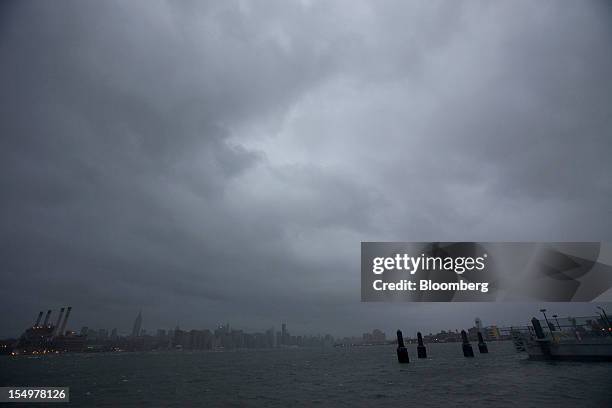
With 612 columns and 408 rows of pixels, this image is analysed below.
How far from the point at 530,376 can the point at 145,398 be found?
1813 inches

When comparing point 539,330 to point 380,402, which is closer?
point 380,402

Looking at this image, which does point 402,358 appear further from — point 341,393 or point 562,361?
point 341,393

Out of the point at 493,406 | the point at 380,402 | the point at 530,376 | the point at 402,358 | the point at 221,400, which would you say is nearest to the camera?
the point at 493,406

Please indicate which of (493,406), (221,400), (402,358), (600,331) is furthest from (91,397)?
(600,331)

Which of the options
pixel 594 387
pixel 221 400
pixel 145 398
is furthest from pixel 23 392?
pixel 594 387

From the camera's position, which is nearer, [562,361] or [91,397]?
[91,397]

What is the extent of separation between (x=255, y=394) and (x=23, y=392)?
27007mm

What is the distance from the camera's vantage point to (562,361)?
52875mm

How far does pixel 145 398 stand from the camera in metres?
34.9

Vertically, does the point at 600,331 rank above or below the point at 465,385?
above

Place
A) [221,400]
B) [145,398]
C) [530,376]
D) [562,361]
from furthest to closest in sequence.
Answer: [562,361], [530,376], [145,398], [221,400]

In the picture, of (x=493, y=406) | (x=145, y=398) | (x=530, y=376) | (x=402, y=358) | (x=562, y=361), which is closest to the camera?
(x=493, y=406)

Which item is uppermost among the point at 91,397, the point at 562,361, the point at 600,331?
the point at 600,331

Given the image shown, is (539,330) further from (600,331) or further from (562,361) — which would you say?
(600,331)
